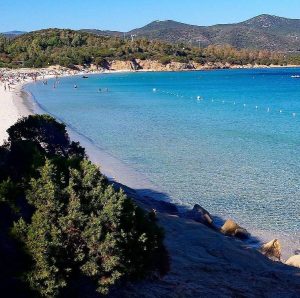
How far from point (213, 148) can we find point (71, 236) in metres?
21.5

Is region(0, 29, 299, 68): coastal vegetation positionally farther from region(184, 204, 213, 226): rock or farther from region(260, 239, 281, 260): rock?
region(260, 239, 281, 260): rock

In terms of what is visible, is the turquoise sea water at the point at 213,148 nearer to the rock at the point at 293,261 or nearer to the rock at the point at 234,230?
the rock at the point at 234,230

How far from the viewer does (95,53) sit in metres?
150

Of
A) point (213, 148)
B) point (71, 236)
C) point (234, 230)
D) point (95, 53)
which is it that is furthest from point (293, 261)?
point (95, 53)

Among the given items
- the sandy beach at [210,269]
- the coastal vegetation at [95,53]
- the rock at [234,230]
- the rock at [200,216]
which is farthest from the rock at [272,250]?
the coastal vegetation at [95,53]

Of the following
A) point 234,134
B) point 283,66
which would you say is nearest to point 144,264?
point 234,134

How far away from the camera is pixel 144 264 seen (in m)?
7.99

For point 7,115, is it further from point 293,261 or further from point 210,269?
point 210,269

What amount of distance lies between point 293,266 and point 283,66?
646 feet

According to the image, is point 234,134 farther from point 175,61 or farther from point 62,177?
point 175,61

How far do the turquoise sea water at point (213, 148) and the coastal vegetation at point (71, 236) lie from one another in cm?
826

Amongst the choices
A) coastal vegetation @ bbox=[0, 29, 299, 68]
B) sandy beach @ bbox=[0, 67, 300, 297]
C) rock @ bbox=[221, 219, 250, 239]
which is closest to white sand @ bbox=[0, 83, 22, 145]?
rock @ bbox=[221, 219, 250, 239]

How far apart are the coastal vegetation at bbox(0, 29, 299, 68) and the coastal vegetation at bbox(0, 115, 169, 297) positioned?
129m

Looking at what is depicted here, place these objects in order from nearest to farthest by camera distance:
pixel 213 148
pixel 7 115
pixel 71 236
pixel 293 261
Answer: pixel 71 236, pixel 293 261, pixel 213 148, pixel 7 115
